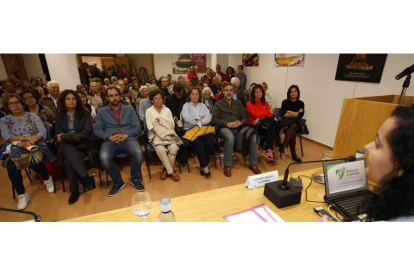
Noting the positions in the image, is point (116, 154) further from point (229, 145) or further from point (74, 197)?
point (229, 145)

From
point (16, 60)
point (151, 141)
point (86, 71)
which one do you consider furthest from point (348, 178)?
point (16, 60)

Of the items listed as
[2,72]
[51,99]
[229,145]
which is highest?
[2,72]

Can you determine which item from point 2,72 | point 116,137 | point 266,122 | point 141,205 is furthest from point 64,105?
point 2,72

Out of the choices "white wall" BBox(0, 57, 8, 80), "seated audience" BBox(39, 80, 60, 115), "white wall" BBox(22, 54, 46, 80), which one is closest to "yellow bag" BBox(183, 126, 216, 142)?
"seated audience" BBox(39, 80, 60, 115)

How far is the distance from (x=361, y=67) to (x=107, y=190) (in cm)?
424

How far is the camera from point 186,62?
304 inches

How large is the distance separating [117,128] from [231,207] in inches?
83.3

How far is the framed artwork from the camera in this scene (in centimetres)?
761

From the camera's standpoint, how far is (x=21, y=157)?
2.24m

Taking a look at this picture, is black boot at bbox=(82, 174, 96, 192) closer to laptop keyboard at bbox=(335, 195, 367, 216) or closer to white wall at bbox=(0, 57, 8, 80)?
laptop keyboard at bbox=(335, 195, 367, 216)

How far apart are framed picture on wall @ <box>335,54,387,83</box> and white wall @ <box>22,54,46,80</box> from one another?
904cm

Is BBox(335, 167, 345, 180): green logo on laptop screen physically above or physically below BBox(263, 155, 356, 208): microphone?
above

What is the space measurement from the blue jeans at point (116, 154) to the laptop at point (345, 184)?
211 centimetres

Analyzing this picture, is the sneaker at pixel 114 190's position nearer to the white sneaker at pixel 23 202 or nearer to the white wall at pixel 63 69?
the white sneaker at pixel 23 202
